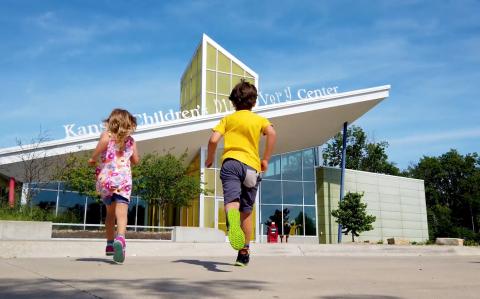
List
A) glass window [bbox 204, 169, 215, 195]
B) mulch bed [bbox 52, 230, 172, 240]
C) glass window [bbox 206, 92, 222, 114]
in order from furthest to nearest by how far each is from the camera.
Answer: glass window [bbox 206, 92, 222, 114]
glass window [bbox 204, 169, 215, 195]
mulch bed [bbox 52, 230, 172, 240]

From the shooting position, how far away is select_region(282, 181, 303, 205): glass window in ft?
98.8

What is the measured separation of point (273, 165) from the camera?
30.3 meters

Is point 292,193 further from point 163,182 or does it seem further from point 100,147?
point 100,147

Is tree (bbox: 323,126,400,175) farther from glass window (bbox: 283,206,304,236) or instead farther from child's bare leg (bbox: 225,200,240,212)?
child's bare leg (bbox: 225,200,240,212)

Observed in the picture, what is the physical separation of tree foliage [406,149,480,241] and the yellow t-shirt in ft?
179

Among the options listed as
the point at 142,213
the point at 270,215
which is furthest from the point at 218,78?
the point at 142,213

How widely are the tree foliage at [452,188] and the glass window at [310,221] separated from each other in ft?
93.9

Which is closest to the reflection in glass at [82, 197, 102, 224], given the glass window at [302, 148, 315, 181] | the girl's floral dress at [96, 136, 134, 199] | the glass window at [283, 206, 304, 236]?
the glass window at [283, 206, 304, 236]

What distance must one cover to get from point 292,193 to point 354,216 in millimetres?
4793

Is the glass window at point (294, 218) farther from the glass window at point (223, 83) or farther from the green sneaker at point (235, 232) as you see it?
the green sneaker at point (235, 232)

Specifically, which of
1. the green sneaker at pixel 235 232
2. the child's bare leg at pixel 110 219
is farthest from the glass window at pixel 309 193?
the green sneaker at pixel 235 232

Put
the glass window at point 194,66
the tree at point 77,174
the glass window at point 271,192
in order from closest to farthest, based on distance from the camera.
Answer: the tree at point 77,174
the glass window at point 271,192
the glass window at point 194,66

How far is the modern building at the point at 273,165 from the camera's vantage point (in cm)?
2245

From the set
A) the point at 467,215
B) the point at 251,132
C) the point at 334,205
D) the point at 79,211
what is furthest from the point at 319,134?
the point at 467,215
